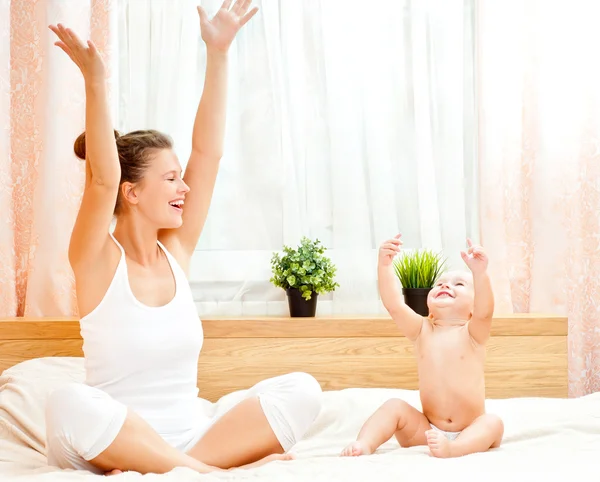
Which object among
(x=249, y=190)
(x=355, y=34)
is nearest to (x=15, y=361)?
(x=249, y=190)

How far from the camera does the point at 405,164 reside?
9.48 ft

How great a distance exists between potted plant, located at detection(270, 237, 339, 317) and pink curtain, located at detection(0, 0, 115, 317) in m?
0.74

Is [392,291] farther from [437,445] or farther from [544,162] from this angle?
[544,162]

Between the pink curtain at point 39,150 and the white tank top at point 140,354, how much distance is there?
43.8 inches

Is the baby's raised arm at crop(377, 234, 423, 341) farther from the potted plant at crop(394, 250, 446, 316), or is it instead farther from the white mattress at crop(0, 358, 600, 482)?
the potted plant at crop(394, 250, 446, 316)

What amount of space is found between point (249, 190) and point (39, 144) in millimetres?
753

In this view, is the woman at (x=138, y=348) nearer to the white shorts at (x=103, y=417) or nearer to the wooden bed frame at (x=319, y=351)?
the white shorts at (x=103, y=417)

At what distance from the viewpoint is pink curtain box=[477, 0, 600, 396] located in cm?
268

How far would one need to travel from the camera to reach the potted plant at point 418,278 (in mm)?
2520

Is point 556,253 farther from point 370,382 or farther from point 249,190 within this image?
point 249,190

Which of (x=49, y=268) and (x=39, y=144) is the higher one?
(x=39, y=144)

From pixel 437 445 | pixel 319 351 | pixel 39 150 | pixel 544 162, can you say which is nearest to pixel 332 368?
pixel 319 351

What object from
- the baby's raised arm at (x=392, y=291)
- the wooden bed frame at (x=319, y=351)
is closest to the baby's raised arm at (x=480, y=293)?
the baby's raised arm at (x=392, y=291)

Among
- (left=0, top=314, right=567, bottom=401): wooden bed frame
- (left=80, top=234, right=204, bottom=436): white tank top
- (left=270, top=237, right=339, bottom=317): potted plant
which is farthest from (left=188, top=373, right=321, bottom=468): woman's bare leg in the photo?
(left=270, top=237, right=339, bottom=317): potted plant
